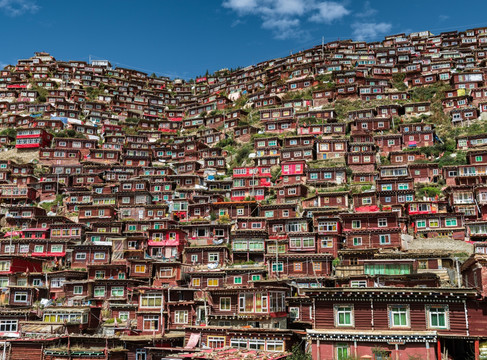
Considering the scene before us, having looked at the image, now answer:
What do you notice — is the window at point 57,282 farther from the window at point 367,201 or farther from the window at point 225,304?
the window at point 367,201

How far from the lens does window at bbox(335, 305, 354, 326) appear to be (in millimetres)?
32469

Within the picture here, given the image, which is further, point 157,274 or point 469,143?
point 469,143

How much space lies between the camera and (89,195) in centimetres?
8125

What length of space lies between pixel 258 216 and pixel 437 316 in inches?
1645

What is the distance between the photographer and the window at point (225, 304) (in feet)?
143

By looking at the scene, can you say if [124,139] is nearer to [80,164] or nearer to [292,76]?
[80,164]

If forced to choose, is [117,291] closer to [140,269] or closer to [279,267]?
[140,269]

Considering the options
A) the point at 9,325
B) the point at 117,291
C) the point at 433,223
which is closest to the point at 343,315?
the point at 117,291

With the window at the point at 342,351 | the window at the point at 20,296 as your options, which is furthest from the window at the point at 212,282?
the window at the point at 342,351

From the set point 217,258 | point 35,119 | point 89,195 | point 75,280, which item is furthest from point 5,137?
point 217,258

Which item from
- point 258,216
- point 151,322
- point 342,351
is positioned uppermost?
point 258,216

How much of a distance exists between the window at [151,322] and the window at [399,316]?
23144 mm

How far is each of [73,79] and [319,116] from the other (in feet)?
293

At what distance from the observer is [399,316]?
31641 millimetres
